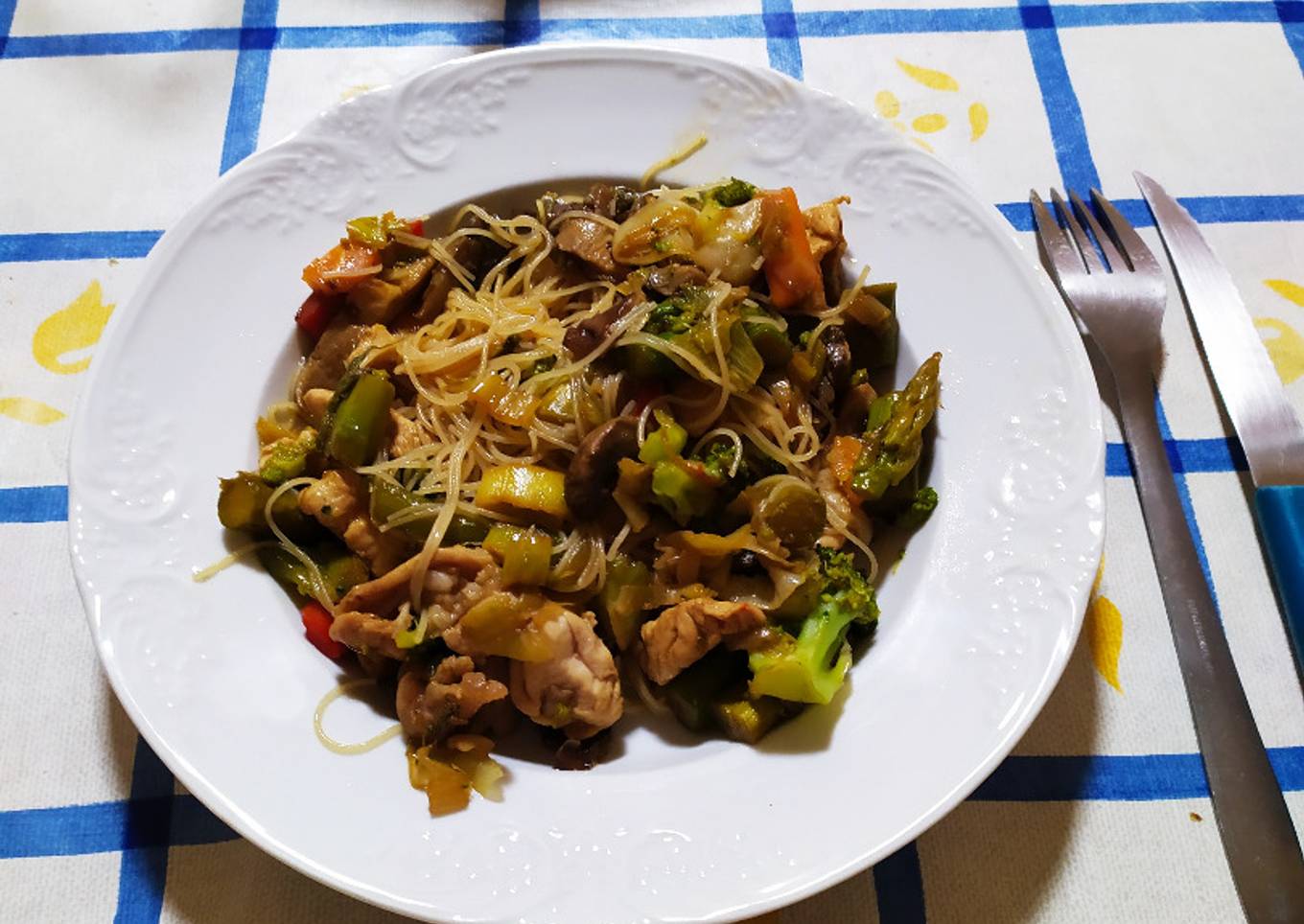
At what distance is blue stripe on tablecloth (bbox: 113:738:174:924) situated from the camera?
268cm

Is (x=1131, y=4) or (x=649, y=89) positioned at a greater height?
(x=1131, y=4)

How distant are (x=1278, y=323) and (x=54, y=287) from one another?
4794 millimetres

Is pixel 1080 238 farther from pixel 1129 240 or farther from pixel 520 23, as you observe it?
pixel 520 23

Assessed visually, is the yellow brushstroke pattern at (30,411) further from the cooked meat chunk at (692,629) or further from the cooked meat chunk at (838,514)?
the cooked meat chunk at (838,514)

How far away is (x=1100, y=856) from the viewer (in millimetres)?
2789

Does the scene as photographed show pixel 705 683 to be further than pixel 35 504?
No

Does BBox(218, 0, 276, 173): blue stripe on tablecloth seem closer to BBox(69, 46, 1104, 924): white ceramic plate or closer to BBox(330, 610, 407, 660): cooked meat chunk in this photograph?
BBox(69, 46, 1104, 924): white ceramic plate

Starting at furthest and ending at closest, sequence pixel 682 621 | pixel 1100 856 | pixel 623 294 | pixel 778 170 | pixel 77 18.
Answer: pixel 77 18 → pixel 778 170 → pixel 623 294 → pixel 1100 856 → pixel 682 621

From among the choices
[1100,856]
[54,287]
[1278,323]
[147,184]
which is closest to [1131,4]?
[1278,323]

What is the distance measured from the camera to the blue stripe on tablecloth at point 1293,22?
→ 447 centimetres

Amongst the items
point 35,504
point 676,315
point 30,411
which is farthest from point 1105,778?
point 30,411

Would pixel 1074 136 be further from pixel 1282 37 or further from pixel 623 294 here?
pixel 623 294

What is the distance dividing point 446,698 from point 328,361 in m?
1.24

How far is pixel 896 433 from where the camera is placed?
2.87m
